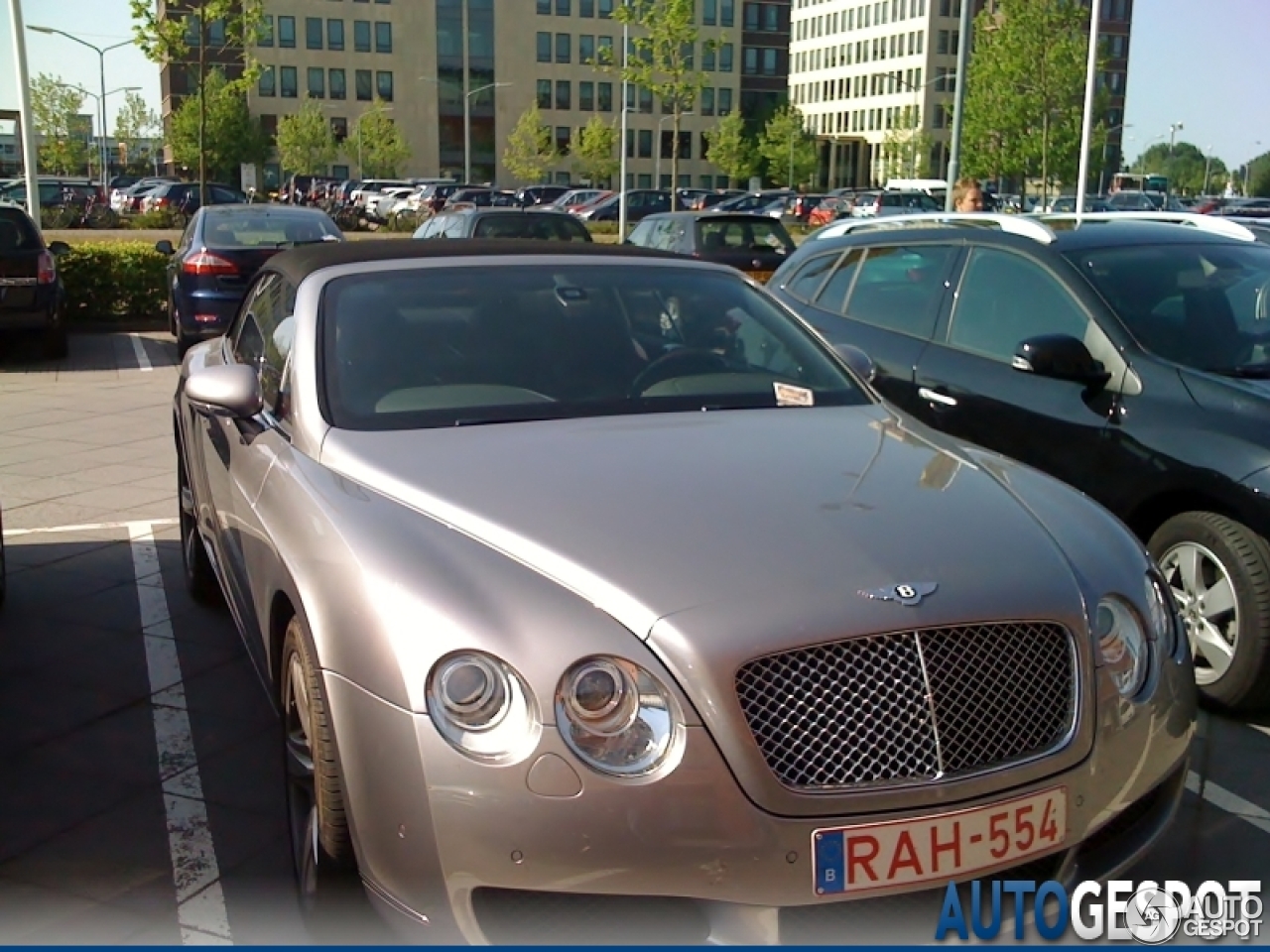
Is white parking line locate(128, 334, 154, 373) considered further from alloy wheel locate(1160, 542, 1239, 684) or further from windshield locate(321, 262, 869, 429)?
alloy wheel locate(1160, 542, 1239, 684)

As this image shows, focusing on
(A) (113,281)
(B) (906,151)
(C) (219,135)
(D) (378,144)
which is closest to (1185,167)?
(B) (906,151)

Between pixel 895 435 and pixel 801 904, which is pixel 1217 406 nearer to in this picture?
pixel 895 435

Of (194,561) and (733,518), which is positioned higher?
(733,518)

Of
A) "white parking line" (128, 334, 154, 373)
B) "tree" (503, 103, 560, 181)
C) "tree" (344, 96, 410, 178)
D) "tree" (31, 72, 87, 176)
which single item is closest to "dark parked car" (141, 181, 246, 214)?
"white parking line" (128, 334, 154, 373)

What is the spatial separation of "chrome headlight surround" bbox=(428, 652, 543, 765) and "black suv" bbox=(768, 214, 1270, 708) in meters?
3.00

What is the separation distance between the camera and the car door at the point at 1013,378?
530 cm

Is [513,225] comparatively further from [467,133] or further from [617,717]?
[467,133]

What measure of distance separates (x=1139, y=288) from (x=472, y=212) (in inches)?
515

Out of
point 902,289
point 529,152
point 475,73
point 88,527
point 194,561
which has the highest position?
point 475,73

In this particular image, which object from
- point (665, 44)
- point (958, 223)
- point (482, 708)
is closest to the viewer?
point (482, 708)

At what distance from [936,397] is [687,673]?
3.72 m

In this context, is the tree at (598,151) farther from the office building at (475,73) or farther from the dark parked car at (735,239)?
the dark parked car at (735,239)

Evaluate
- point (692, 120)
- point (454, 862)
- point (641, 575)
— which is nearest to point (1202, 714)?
point (641, 575)

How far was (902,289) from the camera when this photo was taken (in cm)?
660
